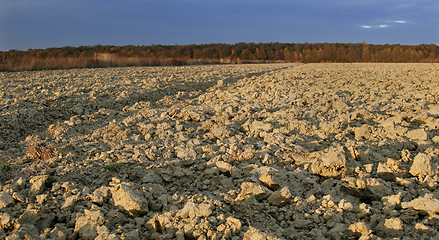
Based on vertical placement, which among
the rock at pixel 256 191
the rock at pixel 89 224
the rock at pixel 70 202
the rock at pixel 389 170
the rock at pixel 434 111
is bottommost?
the rock at pixel 89 224

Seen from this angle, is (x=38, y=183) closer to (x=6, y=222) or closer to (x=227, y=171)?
(x=6, y=222)

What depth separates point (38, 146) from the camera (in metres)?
4.11

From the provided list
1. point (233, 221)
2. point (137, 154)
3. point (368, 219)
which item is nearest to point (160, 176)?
point (137, 154)

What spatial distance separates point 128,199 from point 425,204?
8.61 ft

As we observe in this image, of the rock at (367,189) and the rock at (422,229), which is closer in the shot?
the rock at (422,229)

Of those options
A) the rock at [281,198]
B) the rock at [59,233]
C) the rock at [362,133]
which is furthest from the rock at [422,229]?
the rock at [59,233]

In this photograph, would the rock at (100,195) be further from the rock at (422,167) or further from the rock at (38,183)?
the rock at (422,167)

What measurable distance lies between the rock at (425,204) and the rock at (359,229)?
59 centimetres

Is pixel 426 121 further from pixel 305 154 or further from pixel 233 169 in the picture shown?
pixel 233 169

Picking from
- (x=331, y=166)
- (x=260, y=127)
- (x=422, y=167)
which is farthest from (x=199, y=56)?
(x=422, y=167)

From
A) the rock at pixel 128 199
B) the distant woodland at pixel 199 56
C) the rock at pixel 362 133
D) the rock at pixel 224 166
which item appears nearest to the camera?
the rock at pixel 128 199

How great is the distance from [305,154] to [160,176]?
185cm

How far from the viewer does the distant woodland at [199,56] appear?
1571 centimetres

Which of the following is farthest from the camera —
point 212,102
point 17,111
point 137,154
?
point 212,102
